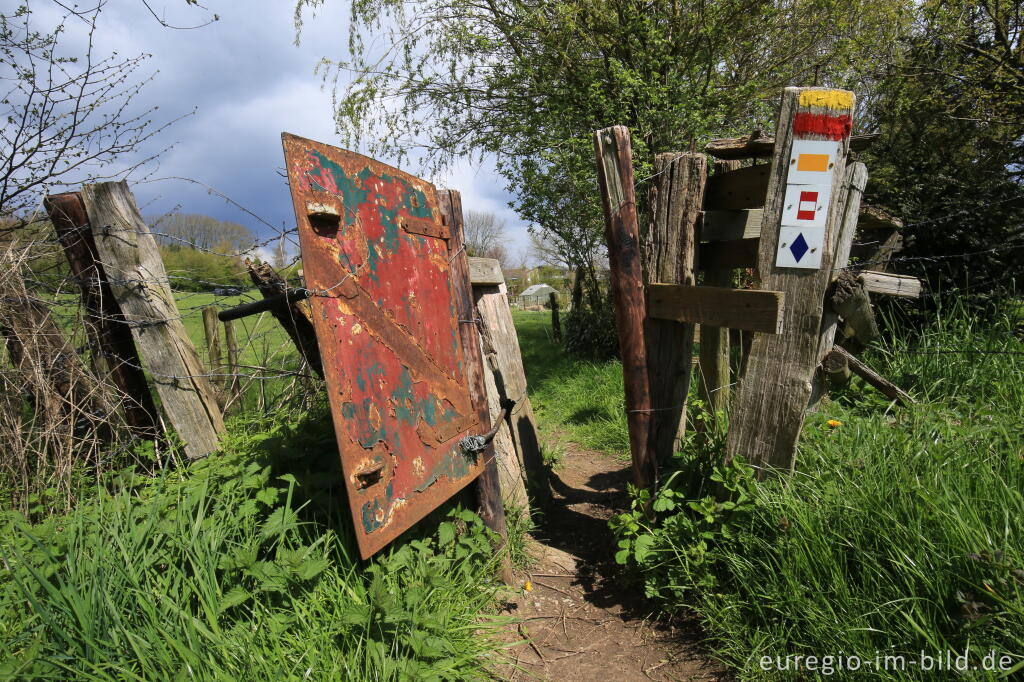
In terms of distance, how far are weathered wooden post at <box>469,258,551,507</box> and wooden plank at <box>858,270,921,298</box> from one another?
2.18m

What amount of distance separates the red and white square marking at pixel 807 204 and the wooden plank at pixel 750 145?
1.88 feet

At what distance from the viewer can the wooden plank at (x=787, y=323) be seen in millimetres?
2168

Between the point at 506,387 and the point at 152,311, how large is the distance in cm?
225

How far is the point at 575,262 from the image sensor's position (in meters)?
8.91

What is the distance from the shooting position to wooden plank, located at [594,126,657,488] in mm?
2664

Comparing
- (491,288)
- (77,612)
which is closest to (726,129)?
(491,288)

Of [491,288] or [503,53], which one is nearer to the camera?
[491,288]

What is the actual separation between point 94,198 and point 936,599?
4301mm

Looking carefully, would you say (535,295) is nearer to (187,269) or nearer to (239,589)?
(187,269)

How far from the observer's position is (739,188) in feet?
8.74

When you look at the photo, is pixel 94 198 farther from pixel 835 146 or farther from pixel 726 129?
pixel 726 129

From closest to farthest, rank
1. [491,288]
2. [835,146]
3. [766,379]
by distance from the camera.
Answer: [835,146] < [766,379] < [491,288]

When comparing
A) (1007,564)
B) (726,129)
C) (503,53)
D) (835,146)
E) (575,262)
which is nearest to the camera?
(1007,564)

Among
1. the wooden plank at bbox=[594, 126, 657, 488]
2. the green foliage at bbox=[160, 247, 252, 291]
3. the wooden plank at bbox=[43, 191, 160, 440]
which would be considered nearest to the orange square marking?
the wooden plank at bbox=[594, 126, 657, 488]
